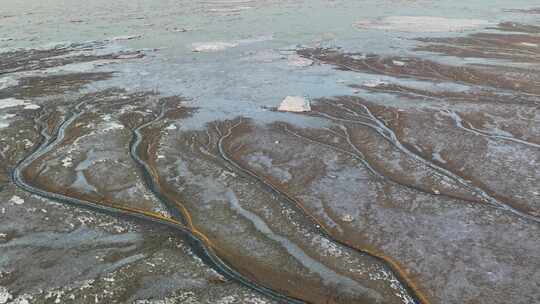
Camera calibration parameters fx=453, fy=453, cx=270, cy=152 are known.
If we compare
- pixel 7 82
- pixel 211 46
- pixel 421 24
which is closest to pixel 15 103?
pixel 7 82

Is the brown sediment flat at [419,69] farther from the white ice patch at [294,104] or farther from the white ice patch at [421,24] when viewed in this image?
the white ice patch at [421,24]

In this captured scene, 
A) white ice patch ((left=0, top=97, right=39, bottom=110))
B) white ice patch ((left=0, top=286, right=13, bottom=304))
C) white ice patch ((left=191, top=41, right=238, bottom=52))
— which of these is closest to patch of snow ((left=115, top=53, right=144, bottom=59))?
white ice patch ((left=191, top=41, right=238, bottom=52))

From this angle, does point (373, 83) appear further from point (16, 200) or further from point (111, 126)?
point (16, 200)

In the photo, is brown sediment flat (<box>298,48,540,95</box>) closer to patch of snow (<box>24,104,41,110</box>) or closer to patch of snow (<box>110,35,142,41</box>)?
patch of snow (<box>110,35,142,41</box>)

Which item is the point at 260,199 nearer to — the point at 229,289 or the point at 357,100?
the point at 229,289

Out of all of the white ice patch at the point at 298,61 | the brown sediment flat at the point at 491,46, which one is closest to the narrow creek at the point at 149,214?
the white ice patch at the point at 298,61
